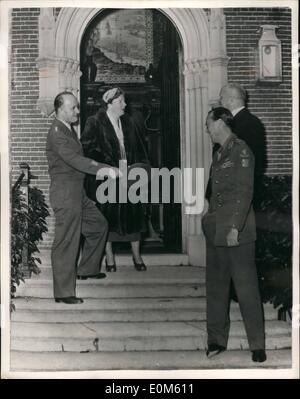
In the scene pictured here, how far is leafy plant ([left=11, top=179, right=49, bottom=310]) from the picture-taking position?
385cm

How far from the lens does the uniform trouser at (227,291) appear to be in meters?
3.46

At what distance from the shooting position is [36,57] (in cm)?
405

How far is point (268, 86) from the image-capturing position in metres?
4.20

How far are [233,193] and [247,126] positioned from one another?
709mm

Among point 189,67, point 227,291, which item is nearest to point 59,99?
point 189,67

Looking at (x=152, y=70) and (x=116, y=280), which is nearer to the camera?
(x=116, y=280)

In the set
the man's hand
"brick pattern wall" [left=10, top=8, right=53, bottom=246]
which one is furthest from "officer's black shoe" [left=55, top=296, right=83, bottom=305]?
the man's hand

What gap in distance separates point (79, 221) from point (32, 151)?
66 centimetres

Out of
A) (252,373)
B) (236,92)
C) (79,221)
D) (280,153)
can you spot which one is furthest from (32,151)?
(252,373)

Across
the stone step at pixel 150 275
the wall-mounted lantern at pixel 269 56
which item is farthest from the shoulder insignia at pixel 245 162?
the stone step at pixel 150 275

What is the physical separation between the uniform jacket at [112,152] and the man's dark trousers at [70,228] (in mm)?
91

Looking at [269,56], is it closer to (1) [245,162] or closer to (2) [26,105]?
(1) [245,162]

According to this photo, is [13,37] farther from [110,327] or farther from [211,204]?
[110,327]
